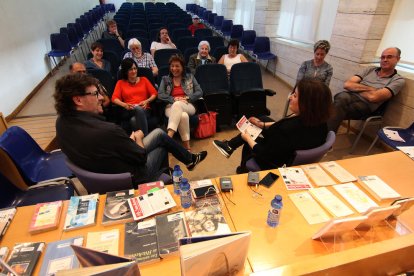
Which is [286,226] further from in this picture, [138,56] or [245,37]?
[245,37]

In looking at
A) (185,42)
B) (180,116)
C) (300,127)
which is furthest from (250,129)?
(185,42)

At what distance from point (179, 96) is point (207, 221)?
2234mm

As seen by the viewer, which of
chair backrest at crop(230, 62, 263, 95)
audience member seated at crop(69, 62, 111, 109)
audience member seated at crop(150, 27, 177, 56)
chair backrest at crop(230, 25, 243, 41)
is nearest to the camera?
audience member seated at crop(69, 62, 111, 109)

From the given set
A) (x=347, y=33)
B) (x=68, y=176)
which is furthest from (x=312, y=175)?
(x=347, y=33)

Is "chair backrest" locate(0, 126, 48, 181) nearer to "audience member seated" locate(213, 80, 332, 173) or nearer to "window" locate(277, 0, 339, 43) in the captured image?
"audience member seated" locate(213, 80, 332, 173)

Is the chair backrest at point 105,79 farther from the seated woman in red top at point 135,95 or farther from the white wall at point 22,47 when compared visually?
the white wall at point 22,47

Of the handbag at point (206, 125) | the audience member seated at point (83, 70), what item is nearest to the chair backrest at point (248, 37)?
the handbag at point (206, 125)

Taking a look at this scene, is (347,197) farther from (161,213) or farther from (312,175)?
(161,213)

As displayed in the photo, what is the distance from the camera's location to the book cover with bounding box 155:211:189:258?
1146mm

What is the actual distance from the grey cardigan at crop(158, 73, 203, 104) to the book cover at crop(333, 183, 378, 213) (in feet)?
7.05

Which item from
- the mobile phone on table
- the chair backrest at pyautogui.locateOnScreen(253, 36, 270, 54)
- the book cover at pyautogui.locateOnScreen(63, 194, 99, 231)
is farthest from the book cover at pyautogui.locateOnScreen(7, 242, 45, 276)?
the chair backrest at pyautogui.locateOnScreen(253, 36, 270, 54)

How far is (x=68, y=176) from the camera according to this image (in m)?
2.08

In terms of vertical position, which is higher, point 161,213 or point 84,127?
point 84,127

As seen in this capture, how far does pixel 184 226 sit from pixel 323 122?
49.3 inches
